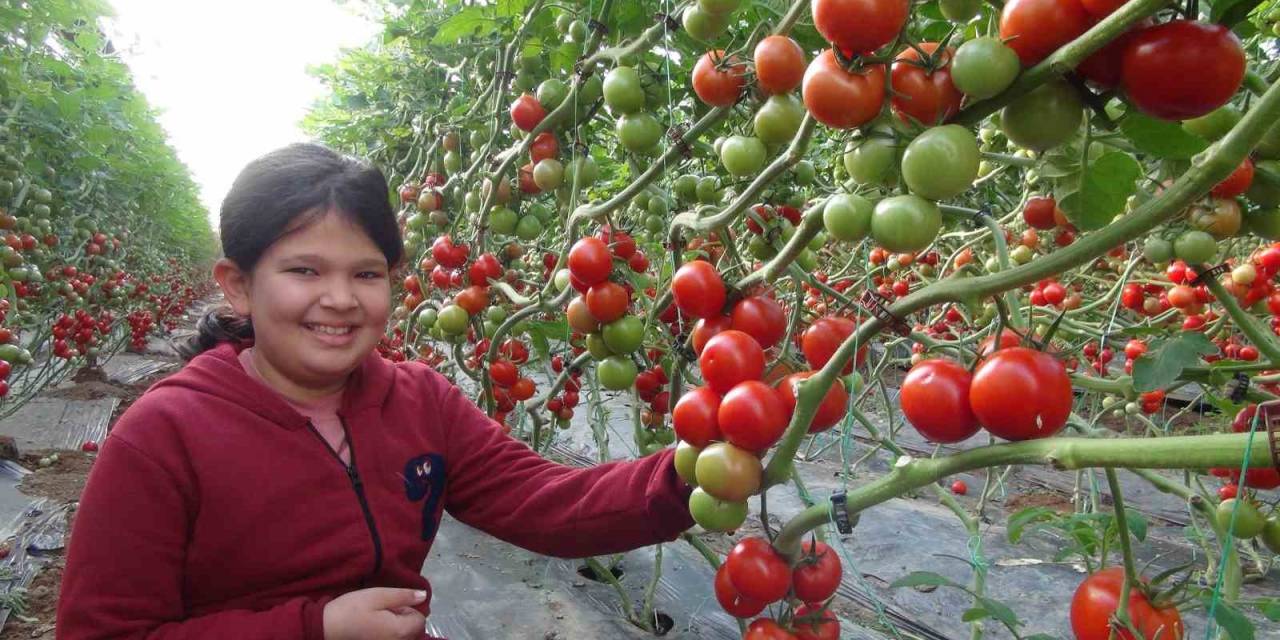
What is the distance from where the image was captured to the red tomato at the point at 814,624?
773mm

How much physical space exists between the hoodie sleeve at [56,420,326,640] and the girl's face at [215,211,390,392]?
0.22 m

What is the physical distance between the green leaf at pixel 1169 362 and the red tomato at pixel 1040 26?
0.34 m

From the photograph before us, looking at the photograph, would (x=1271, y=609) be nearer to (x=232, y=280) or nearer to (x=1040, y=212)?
(x=1040, y=212)

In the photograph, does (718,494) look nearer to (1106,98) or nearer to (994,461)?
(994,461)

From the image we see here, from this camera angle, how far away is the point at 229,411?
40.3 inches

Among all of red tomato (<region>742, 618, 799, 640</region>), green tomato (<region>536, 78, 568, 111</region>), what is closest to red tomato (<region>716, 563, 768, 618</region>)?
red tomato (<region>742, 618, 799, 640</region>)

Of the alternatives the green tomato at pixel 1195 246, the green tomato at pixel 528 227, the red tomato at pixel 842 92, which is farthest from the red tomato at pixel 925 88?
the green tomato at pixel 528 227

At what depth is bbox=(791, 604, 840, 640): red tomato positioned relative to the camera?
30.5 inches

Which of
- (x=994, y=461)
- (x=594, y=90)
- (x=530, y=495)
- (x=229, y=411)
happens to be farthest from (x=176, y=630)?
(x=594, y=90)

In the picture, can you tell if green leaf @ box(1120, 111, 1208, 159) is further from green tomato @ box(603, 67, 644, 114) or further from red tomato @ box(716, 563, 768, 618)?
green tomato @ box(603, 67, 644, 114)

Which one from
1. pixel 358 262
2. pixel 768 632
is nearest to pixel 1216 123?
pixel 768 632

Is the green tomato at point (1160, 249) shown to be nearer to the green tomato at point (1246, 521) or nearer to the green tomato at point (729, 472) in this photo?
the green tomato at point (1246, 521)

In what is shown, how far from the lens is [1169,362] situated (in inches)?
26.0

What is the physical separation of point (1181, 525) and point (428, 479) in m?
3.24
